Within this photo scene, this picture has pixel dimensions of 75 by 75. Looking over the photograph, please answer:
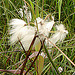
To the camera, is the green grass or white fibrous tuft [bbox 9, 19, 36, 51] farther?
the green grass

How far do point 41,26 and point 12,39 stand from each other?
0.12 metres

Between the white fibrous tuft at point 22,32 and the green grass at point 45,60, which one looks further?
the green grass at point 45,60

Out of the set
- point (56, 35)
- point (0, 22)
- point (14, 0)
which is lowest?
point (56, 35)

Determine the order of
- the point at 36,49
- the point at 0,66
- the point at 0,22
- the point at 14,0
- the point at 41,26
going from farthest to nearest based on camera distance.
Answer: the point at 14,0
the point at 0,22
the point at 0,66
the point at 36,49
the point at 41,26

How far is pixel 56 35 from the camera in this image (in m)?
0.49

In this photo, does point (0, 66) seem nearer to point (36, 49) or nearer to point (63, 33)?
point (36, 49)

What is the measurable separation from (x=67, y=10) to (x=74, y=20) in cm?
16

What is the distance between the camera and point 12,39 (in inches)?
18.3

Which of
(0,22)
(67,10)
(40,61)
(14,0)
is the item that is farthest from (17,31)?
(14,0)

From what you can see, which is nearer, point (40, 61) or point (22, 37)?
point (22, 37)

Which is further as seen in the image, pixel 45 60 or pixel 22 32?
pixel 45 60

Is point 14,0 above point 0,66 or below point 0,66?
above

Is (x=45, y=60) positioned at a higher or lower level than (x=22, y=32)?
lower

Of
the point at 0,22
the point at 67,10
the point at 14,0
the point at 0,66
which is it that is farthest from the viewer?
the point at 14,0
